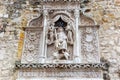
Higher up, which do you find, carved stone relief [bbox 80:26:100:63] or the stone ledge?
carved stone relief [bbox 80:26:100:63]

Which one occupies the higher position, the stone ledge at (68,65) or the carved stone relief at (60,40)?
the carved stone relief at (60,40)

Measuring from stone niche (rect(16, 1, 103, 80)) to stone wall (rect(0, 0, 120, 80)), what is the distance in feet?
0.41

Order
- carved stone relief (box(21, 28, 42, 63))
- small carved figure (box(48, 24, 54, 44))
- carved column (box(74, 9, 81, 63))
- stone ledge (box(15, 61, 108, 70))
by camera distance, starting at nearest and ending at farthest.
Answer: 1. stone ledge (box(15, 61, 108, 70))
2. carved column (box(74, 9, 81, 63))
3. carved stone relief (box(21, 28, 42, 63))
4. small carved figure (box(48, 24, 54, 44))

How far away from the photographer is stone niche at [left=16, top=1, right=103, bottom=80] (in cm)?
556

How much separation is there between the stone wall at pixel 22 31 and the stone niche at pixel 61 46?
0.41ft

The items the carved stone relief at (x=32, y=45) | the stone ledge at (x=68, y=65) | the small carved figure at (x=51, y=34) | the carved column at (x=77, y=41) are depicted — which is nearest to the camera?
the stone ledge at (x=68, y=65)

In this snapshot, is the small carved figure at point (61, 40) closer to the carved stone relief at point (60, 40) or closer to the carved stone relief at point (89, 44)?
the carved stone relief at point (60, 40)

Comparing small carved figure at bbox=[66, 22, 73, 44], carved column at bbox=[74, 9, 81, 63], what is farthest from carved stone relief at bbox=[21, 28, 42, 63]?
carved column at bbox=[74, 9, 81, 63]

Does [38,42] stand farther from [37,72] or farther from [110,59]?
[110,59]

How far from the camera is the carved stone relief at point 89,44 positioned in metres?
5.71

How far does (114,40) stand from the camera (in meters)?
5.90

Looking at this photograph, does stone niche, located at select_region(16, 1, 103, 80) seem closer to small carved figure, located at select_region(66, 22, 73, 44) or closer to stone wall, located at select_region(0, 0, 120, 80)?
small carved figure, located at select_region(66, 22, 73, 44)

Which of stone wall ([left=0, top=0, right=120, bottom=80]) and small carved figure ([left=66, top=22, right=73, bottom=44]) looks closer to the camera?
stone wall ([left=0, top=0, right=120, bottom=80])

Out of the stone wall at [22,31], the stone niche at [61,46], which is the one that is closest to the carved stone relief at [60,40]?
the stone niche at [61,46]
